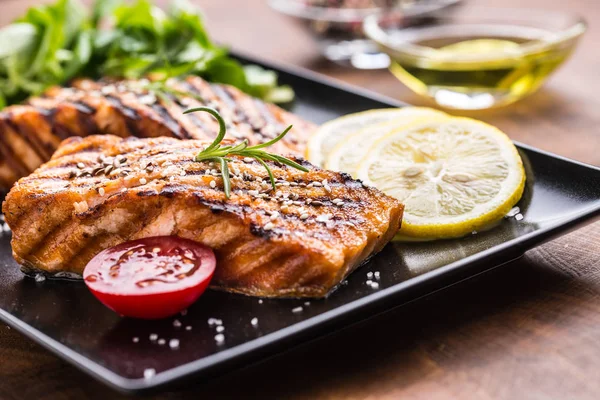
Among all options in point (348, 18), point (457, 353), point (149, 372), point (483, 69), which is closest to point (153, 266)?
point (149, 372)

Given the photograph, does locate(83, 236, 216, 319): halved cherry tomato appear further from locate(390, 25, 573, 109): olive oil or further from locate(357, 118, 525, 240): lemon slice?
locate(390, 25, 573, 109): olive oil

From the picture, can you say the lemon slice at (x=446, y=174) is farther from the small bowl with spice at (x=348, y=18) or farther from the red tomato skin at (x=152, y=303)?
the small bowl with spice at (x=348, y=18)

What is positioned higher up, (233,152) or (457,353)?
(233,152)

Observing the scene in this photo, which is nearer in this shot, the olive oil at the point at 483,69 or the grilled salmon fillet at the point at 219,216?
the grilled salmon fillet at the point at 219,216

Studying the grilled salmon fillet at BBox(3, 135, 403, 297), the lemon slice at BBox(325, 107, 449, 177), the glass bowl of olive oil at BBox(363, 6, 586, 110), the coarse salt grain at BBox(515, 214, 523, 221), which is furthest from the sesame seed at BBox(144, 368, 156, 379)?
the glass bowl of olive oil at BBox(363, 6, 586, 110)

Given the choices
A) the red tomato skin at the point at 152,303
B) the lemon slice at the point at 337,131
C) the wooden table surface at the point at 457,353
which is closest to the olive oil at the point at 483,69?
the lemon slice at the point at 337,131

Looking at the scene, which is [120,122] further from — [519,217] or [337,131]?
[519,217]
